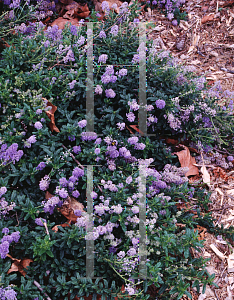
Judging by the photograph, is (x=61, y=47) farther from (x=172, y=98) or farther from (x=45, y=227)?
(x=45, y=227)

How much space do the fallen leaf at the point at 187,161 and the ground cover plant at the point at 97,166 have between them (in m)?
0.10

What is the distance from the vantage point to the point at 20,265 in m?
2.76

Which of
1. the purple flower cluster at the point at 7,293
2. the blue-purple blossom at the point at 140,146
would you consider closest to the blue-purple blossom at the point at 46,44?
the blue-purple blossom at the point at 140,146

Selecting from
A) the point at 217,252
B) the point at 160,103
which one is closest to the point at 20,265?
the point at 217,252

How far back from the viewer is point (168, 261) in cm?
296

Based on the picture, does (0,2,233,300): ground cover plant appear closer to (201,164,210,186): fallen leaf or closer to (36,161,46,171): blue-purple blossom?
(36,161,46,171): blue-purple blossom

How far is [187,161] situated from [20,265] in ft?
7.76

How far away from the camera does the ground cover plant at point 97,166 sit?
2.75 metres

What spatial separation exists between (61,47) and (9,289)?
2.70 metres

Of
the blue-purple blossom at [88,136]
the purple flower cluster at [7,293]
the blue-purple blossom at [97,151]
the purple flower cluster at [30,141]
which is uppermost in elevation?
the purple flower cluster at [30,141]

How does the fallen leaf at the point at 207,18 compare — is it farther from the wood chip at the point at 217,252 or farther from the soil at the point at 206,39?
the wood chip at the point at 217,252

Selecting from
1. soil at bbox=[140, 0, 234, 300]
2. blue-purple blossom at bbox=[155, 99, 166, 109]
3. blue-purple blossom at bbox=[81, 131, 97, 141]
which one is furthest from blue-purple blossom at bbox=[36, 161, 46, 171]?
soil at bbox=[140, 0, 234, 300]

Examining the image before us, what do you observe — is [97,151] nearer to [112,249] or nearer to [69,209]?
[69,209]

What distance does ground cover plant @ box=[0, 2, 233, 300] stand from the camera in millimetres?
2746
